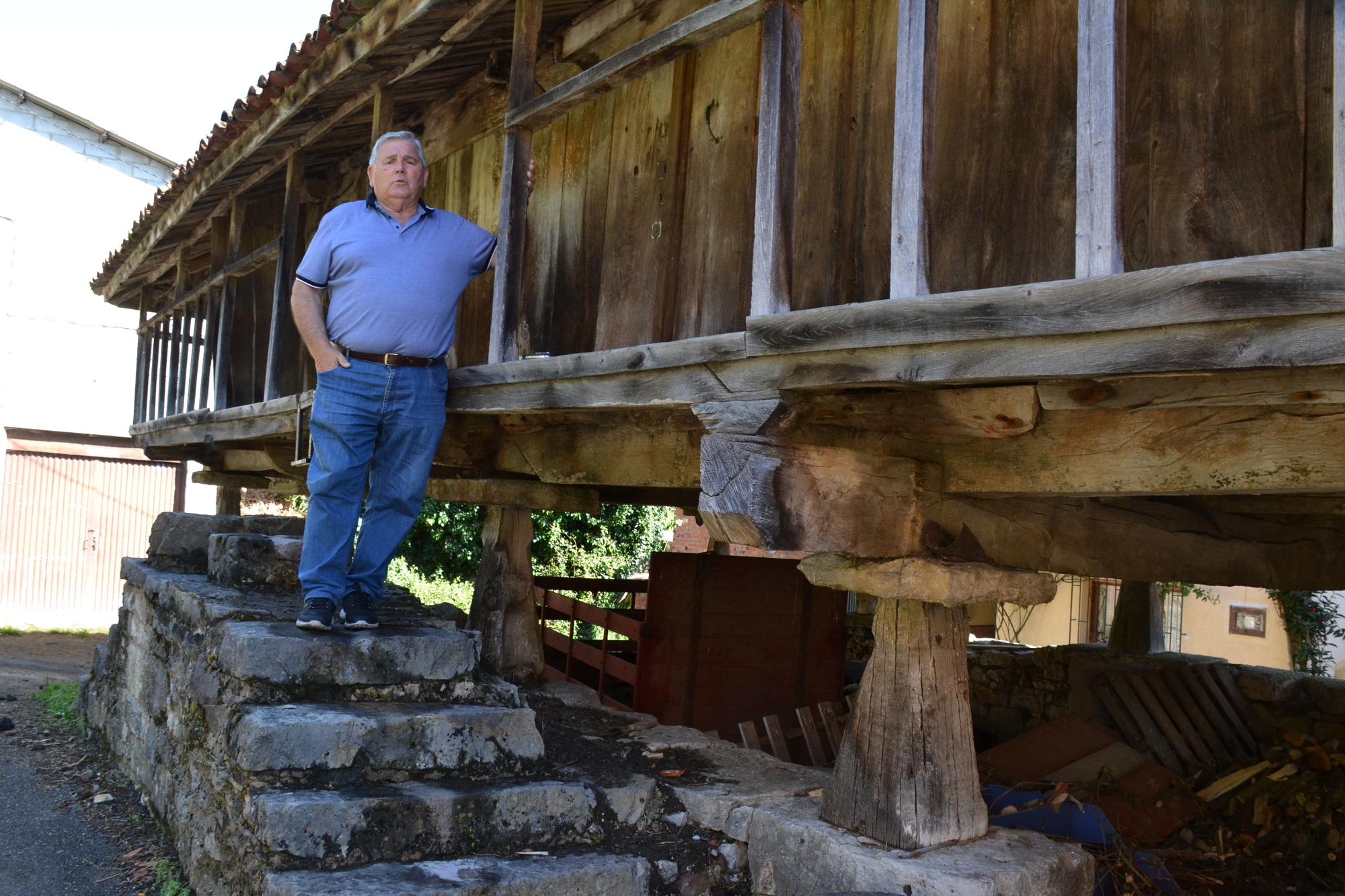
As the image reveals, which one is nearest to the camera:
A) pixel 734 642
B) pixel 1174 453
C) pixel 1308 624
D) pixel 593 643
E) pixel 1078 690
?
pixel 1174 453

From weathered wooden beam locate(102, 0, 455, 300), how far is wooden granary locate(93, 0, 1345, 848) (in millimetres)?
33

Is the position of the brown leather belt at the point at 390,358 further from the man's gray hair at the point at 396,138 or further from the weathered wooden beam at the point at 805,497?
the weathered wooden beam at the point at 805,497

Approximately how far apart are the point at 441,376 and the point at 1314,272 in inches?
110

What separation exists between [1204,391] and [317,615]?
268 centimetres

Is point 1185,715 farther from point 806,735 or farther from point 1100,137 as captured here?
point 1100,137

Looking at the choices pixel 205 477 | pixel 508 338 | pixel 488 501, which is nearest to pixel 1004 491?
pixel 508 338

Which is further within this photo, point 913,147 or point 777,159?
point 777,159

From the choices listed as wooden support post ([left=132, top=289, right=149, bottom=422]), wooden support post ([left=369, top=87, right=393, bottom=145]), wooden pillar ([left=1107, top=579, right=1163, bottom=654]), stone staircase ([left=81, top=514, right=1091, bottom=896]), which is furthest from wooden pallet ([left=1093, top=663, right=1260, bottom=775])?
wooden support post ([left=132, top=289, right=149, bottom=422])

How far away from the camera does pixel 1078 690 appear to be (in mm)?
6543

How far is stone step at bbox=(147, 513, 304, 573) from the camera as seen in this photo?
511cm

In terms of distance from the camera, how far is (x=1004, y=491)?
2.88 meters

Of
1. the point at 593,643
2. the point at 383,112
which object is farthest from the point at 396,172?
the point at 593,643

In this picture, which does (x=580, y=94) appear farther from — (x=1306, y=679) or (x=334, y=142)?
(x=1306, y=679)

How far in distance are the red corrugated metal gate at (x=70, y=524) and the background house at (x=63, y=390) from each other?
0.02 metres
